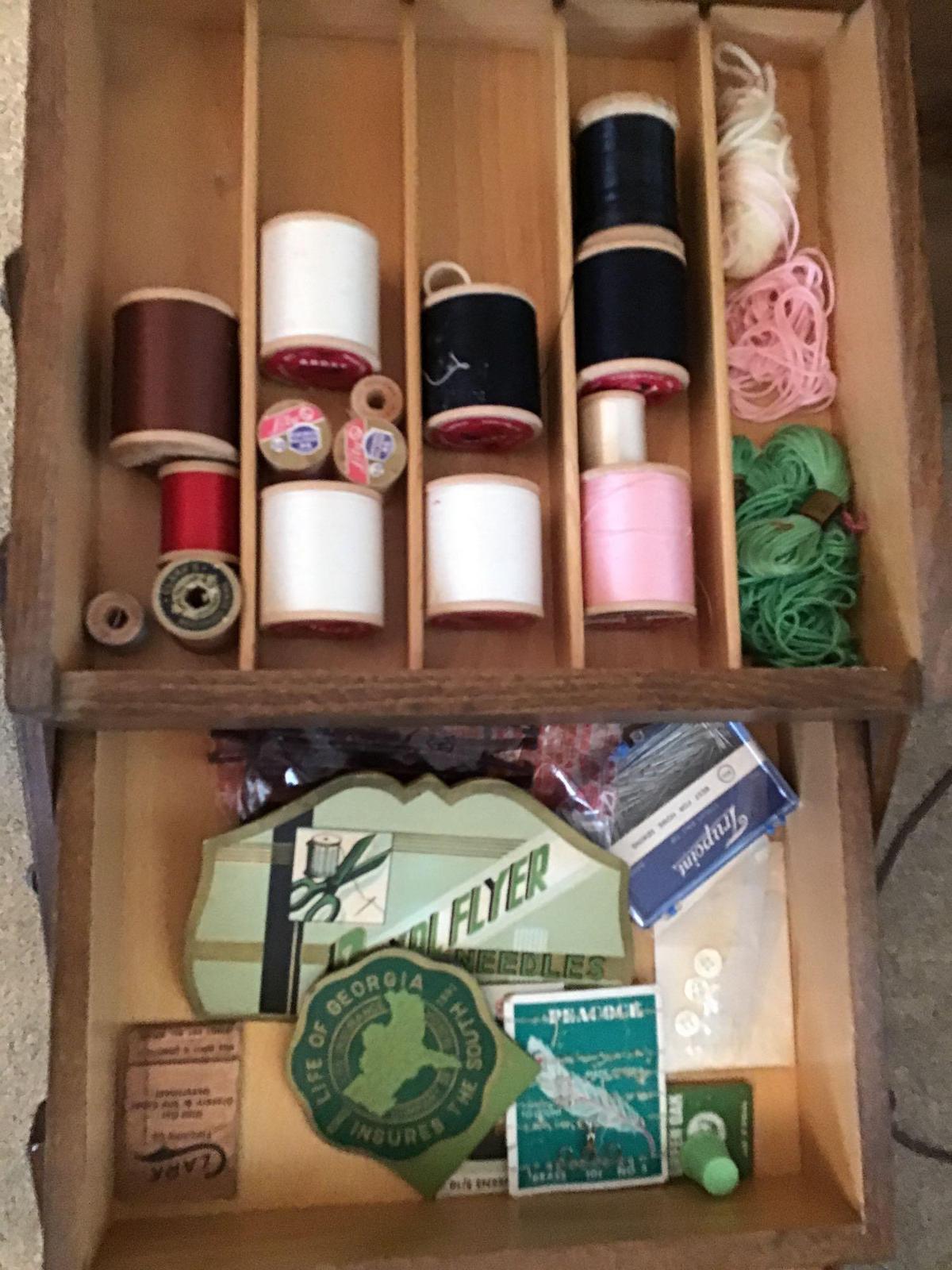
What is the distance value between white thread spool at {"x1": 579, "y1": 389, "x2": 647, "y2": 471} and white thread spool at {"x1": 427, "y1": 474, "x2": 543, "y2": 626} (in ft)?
0.22

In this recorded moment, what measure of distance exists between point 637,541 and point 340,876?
1.11 feet

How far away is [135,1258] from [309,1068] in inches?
6.5

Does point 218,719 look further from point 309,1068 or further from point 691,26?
point 691,26

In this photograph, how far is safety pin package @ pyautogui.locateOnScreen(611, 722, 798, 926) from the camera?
861mm

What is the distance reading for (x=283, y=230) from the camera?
780 mm

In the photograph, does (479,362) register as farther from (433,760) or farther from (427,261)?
(433,760)

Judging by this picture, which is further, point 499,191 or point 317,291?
point 499,191

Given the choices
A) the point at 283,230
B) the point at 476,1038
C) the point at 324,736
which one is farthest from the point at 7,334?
the point at 476,1038

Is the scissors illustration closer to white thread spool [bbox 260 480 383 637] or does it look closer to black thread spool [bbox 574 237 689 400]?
white thread spool [bbox 260 480 383 637]

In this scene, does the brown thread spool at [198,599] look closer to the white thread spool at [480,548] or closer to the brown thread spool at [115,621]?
the brown thread spool at [115,621]

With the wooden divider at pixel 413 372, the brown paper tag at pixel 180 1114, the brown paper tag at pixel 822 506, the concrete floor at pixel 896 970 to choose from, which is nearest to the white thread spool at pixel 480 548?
the wooden divider at pixel 413 372

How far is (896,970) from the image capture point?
3.80 ft

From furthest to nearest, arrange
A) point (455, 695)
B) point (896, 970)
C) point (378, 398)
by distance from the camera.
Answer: point (896, 970)
point (378, 398)
point (455, 695)

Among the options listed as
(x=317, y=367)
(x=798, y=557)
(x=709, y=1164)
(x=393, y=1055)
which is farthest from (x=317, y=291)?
(x=709, y=1164)
